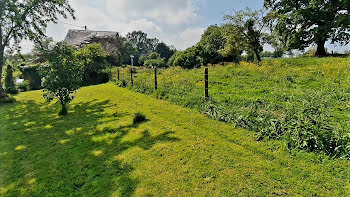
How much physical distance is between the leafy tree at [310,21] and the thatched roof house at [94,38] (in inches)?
799

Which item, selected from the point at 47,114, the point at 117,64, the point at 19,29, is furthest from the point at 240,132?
the point at 117,64

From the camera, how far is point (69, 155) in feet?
10.5

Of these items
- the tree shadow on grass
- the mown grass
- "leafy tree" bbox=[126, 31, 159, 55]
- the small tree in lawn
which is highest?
"leafy tree" bbox=[126, 31, 159, 55]

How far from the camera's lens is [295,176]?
2326 mm

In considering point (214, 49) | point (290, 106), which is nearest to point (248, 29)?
point (214, 49)

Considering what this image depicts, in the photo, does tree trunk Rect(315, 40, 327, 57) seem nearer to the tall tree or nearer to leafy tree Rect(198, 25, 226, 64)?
leafy tree Rect(198, 25, 226, 64)

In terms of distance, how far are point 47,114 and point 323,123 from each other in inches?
307

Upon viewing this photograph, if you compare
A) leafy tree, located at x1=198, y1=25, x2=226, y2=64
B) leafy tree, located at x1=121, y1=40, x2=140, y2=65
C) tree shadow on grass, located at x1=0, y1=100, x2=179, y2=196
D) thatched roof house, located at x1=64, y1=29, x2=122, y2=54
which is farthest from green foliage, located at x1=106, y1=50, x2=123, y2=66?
tree shadow on grass, located at x1=0, y1=100, x2=179, y2=196

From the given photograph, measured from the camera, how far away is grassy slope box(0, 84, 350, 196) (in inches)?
87.5

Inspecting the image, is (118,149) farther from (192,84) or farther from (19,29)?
Result: (19,29)

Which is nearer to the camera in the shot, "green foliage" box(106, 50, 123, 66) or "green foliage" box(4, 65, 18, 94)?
"green foliage" box(4, 65, 18, 94)

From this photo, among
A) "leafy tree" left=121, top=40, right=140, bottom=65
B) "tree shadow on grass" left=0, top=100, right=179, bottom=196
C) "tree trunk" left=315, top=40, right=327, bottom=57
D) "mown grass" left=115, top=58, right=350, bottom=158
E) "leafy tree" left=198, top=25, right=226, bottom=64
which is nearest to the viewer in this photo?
"tree shadow on grass" left=0, top=100, right=179, bottom=196

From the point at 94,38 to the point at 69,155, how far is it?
25.5 metres

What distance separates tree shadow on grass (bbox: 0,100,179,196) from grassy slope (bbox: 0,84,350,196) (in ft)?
0.05
